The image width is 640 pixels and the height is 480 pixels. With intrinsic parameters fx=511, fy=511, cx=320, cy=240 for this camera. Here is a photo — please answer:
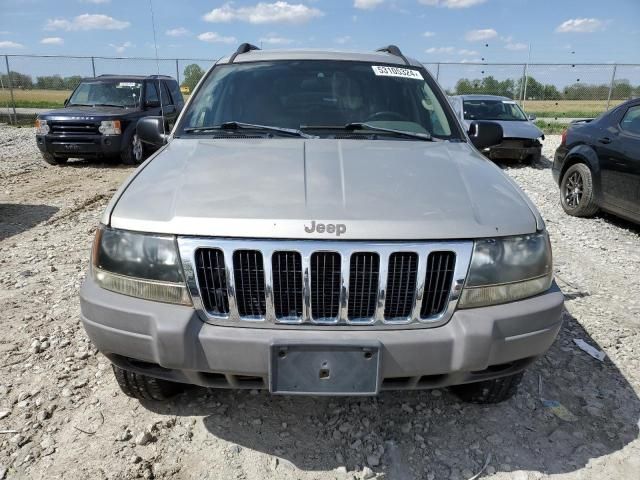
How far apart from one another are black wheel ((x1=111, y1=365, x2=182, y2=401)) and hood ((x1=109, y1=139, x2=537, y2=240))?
0.78 meters

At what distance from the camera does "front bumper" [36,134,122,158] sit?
32.4 ft

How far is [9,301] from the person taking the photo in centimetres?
397

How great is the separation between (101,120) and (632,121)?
8.79 m

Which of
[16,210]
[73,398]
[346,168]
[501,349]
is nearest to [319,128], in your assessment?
[346,168]

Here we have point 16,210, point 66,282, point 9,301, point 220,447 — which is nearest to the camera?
point 220,447

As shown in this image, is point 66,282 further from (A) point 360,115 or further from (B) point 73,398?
(A) point 360,115

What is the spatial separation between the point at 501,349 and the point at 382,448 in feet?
2.62

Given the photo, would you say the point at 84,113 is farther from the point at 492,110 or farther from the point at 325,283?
the point at 325,283

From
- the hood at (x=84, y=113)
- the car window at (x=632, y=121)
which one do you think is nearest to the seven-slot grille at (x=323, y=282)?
the car window at (x=632, y=121)

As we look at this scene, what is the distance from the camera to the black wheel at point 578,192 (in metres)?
6.58

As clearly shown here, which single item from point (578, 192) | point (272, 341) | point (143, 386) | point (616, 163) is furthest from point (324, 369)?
point (578, 192)

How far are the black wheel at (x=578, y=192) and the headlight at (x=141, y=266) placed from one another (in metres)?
6.05

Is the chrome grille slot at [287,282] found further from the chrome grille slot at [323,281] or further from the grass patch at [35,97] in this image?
the grass patch at [35,97]

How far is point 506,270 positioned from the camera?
7.12ft
